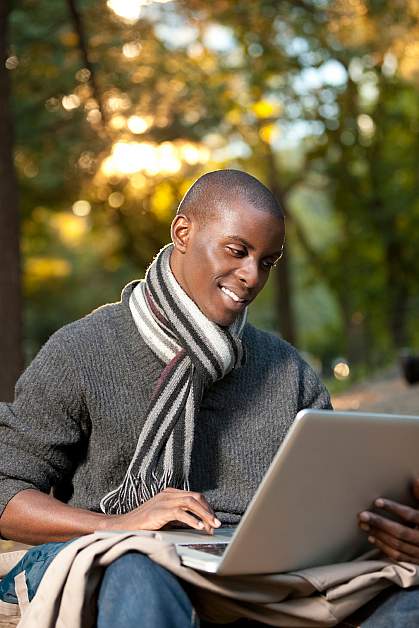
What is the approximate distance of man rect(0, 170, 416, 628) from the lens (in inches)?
113

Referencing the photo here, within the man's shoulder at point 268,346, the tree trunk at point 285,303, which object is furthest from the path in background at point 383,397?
the man's shoulder at point 268,346

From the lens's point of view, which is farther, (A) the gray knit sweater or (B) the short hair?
(B) the short hair

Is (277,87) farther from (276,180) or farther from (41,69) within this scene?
(41,69)

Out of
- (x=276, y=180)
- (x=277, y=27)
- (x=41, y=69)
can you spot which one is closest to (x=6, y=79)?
(x=41, y=69)

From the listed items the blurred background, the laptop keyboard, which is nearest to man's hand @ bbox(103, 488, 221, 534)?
the laptop keyboard

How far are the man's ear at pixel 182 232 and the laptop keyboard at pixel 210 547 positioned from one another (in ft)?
2.95

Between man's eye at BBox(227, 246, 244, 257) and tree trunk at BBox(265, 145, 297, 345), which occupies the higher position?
man's eye at BBox(227, 246, 244, 257)

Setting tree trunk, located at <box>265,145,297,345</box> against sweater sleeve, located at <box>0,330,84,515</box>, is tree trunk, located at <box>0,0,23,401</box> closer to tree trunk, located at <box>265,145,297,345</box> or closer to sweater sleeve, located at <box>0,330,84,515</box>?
sweater sleeve, located at <box>0,330,84,515</box>

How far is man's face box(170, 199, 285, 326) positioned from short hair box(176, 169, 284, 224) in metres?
0.02

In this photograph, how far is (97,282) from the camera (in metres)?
33.6

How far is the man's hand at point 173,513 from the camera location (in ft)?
8.44

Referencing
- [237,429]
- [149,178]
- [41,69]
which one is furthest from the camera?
[149,178]

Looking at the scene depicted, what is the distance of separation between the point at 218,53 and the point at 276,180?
3.02 meters

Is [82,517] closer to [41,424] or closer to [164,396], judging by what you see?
[41,424]
